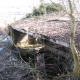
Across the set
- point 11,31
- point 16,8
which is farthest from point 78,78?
point 16,8

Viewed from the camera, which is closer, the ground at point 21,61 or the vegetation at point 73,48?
the vegetation at point 73,48

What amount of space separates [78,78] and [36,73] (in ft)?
4.17

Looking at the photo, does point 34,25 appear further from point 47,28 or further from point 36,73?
point 36,73

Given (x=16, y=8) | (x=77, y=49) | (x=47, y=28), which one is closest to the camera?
(x=77, y=49)

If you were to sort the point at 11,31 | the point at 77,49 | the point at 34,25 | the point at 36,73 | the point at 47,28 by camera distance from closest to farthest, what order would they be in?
the point at 77,49 < the point at 36,73 < the point at 47,28 < the point at 34,25 < the point at 11,31

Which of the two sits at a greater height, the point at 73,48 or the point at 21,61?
the point at 73,48

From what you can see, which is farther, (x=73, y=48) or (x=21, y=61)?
(x=21, y=61)

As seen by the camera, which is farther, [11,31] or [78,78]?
[11,31]

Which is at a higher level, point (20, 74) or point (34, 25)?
point (34, 25)

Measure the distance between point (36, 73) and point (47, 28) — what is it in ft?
6.07

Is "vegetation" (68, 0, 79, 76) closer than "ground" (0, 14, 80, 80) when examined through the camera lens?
Yes

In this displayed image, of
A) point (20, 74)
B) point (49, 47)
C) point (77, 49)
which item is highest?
point (77, 49)

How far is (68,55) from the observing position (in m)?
6.70

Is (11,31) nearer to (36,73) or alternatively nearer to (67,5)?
(36,73)
